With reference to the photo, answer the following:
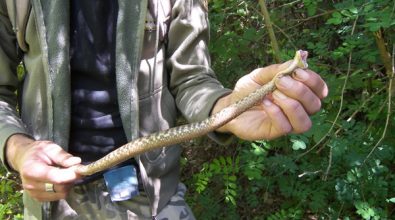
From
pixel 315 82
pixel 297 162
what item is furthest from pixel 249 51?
pixel 315 82

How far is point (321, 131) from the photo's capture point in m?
2.71

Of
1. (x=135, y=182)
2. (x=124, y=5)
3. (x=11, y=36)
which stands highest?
(x=124, y=5)

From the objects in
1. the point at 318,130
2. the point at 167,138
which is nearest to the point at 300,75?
the point at 167,138

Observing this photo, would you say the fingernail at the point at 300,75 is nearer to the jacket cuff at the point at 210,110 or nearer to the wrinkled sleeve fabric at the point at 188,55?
the jacket cuff at the point at 210,110

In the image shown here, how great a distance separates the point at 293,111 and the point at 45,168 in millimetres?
855

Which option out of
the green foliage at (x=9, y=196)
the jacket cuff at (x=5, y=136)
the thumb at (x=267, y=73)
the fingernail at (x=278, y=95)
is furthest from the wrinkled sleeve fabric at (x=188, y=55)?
the green foliage at (x=9, y=196)

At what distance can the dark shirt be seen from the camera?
1.90 meters

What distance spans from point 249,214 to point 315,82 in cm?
291

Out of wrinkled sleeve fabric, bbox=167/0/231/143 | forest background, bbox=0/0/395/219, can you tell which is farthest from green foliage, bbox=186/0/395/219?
wrinkled sleeve fabric, bbox=167/0/231/143

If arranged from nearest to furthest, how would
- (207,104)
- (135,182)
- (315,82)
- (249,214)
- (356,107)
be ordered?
1. (315,82)
2. (207,104)
3. (135,182)
4. (356,107)
5. (249,214)

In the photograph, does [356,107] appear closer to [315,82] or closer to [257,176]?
[257,176]

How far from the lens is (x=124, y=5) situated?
6.10 feet

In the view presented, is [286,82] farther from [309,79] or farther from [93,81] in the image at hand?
[93,81]

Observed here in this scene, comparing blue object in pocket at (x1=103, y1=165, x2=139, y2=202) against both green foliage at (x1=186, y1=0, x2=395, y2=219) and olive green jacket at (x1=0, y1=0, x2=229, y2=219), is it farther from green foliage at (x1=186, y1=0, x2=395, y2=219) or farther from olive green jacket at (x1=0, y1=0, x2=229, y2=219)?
green foliage at (x1=186, y1=0, x2=395, y2=219)
